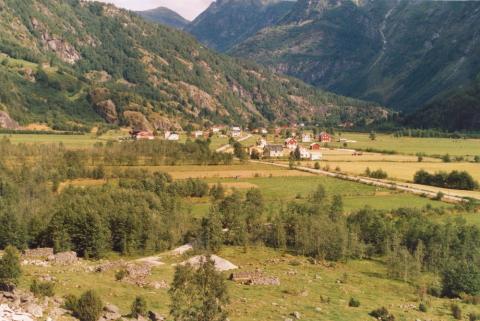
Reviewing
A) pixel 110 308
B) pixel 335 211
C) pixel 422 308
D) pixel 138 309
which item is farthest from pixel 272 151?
pixel 110 308

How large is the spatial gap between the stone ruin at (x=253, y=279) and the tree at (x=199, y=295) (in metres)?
18.3

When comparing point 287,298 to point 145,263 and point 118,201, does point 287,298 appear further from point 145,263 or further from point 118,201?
point 118,201

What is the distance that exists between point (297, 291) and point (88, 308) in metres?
20.8

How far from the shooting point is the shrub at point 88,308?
3375cm

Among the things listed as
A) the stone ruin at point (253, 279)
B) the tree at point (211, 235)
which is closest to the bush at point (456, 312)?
the stone ruin at point (253, 279)

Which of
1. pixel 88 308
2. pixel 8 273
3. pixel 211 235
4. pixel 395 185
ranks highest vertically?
pixel 8 273

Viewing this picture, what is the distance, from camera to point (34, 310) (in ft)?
106

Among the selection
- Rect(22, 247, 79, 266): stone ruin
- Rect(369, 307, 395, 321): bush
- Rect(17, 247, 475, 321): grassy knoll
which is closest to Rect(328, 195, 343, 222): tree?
Rect(17, 247, 475, 321): grassy knoll

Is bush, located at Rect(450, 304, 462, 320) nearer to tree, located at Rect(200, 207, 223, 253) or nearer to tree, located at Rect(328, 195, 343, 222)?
tree, located at Rect(328, 195, 343, 222)

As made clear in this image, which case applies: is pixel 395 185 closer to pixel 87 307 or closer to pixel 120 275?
pixel 120 275

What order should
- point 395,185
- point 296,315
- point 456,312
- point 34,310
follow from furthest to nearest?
1. point 395,185
2. point 456,312
3. point 296,315
4. point 34,310

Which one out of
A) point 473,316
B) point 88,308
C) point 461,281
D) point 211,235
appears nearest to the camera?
point 88,308

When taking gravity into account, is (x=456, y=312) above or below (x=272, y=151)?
below

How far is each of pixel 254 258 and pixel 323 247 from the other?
348 inches
